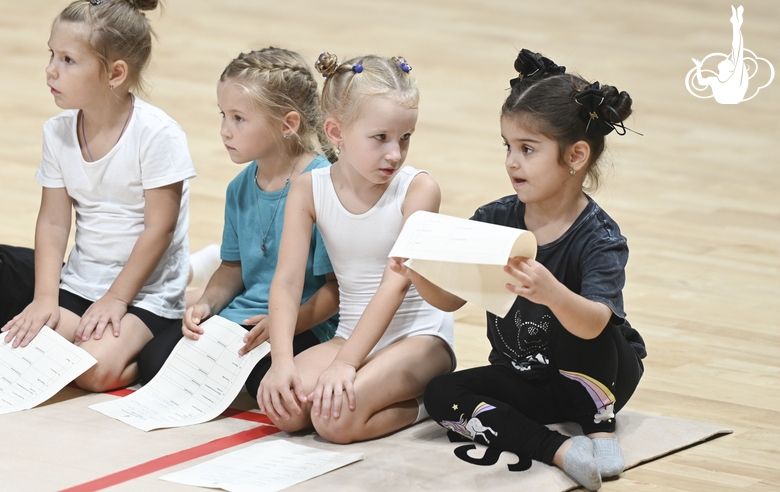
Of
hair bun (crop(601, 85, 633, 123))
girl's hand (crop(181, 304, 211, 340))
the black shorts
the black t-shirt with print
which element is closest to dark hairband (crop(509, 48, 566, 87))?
hair bun (crop(601, 85, 633, 123))

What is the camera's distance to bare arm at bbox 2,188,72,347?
2.36 m

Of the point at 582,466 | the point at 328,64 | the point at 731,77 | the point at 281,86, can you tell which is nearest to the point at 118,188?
the point at 281,86

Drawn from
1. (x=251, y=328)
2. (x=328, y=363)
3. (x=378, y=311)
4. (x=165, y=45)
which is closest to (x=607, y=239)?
(x=378, y=311)

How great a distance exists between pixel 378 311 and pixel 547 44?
463 centimetres

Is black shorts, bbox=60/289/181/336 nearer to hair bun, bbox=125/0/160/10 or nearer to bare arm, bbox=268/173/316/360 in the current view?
bare arm, bbox=268/173/316/360

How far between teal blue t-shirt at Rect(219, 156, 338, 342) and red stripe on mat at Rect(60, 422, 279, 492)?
319 mm

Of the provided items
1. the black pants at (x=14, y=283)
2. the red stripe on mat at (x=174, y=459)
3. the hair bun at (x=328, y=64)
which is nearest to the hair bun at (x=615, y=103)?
the hair bun at (x=328, y=64)

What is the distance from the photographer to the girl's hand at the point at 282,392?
209cm

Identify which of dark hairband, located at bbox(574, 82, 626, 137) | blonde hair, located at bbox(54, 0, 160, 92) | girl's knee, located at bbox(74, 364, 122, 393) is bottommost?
girl's knee, located at bbox(74, 364, 122, 393)

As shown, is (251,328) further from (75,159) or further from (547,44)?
(547,44)

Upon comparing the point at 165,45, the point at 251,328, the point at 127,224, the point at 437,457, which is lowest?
the point at 437,457

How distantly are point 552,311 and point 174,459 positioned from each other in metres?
0.71

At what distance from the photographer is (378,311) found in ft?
6.93

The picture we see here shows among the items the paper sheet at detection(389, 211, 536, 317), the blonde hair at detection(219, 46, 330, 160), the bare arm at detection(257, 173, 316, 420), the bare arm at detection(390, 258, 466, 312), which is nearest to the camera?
the paper sheet at detection(389, 211, 536, 317)
